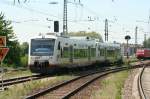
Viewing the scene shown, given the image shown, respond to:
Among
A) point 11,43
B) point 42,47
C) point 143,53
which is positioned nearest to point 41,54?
point 42,47

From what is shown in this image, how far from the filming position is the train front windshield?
34.7 meters

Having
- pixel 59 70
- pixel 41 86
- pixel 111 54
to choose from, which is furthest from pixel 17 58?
pixel 41 86

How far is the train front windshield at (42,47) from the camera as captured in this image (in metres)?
34.7

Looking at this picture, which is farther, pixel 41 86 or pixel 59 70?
pixel 59 70

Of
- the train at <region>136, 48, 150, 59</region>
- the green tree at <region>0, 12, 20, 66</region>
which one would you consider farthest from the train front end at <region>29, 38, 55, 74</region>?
the train at <region>136, 48, 150, 59</region>

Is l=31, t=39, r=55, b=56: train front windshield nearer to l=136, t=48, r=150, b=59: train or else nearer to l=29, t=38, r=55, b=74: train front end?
l=29, t=38, r=55, b=74: train front end

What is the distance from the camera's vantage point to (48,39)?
35.0 m

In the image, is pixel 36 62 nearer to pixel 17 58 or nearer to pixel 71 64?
pixel 71 64

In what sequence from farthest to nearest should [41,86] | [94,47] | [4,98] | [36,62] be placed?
[94,47], [36,62], [41,86], [4,98]

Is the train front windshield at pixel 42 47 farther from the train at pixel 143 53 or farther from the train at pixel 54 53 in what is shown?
the train at pixel 143 53

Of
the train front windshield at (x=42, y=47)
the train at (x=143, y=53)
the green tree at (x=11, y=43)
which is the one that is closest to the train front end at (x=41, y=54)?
the train front windshield at (x=42, y=47)

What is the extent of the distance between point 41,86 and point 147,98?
6.85 meters

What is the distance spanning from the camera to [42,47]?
115 feet

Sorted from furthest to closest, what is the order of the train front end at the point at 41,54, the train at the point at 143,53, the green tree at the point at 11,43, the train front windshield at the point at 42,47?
the train at the point at 143,53 < the green tree at the point at 11,43 < the train front windshield at the point at 42,47 < the train front end at the point at 41,54
